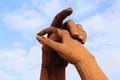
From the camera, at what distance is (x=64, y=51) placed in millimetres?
2459

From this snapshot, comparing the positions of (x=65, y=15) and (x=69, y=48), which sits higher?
(x=65, y=15)

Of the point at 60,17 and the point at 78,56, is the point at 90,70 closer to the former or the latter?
the point at 78,56

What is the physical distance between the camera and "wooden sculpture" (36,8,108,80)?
2.32 metres

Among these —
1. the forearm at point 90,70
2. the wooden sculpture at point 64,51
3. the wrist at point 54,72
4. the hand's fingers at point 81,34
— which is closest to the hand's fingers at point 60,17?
the wooden sculpture at point 64,51

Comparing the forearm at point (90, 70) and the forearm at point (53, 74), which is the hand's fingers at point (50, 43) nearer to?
the forearm at point (90, 70)

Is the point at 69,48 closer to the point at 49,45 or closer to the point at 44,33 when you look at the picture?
the point at 49,45

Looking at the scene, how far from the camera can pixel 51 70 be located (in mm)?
Answer: 2941

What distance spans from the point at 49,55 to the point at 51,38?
0.19 meters

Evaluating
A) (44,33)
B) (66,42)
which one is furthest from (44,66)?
(66,42)

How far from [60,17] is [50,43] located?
1.05 ft

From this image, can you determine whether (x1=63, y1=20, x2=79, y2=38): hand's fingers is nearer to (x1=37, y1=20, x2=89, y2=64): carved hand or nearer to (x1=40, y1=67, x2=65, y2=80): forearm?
(x1=37, y1=20, x2=89, y2=64): carved hand

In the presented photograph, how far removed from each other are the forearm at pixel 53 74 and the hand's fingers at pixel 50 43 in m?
0.36

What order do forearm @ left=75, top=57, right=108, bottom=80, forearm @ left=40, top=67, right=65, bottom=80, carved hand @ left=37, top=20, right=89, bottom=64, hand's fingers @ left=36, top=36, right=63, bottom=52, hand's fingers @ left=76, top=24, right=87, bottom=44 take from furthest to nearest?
forearm @ left=40, top=67, right=65, bottom=80
hand's fingers @ left=76, top=24, right=87, bottom=44
hand's fingers @ left=36, top=36, right=63, bottom=52
carved hand @ left=37, top=20, right=89, bottom=64
forearm @ left=75, top=57, right=108, bottom=80

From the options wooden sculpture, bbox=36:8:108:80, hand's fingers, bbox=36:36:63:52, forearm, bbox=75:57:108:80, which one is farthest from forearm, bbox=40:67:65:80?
forearm, bbox=75:57:108:80
